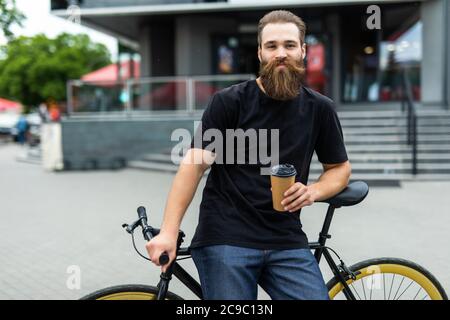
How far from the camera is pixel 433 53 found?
15820 millimetres

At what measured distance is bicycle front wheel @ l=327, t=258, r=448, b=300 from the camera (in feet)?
8.43

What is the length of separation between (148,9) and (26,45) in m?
44.9

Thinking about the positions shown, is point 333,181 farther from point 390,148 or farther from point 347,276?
Answer: point 390,148

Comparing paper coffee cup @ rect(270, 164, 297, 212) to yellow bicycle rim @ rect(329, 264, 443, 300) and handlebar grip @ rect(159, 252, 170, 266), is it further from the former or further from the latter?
yellow bicycle rim @ rect(329, 264, 443, 300)

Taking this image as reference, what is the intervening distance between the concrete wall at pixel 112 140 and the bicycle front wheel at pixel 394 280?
12.0m

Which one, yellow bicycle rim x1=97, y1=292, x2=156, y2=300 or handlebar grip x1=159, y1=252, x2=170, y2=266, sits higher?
handlebar grip x1=159, y1=252, x2=170, y2=266

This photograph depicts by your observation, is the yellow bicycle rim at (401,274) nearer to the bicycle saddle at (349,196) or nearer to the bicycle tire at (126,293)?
the bicycle saddle at (349,196)

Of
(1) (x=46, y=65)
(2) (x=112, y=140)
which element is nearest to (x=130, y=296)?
(2) (x=112, y=140)

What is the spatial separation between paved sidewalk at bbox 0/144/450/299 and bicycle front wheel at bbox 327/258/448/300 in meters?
0.58

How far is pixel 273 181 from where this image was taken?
2051mm

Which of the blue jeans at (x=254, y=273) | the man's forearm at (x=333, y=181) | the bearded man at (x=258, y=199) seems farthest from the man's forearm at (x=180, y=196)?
the man's forearm at (x=333, y=181)

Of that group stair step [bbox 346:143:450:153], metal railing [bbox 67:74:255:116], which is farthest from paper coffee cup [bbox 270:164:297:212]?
metal railing [bbox 67:74:255:116]

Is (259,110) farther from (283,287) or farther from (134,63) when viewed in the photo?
(134,63)
